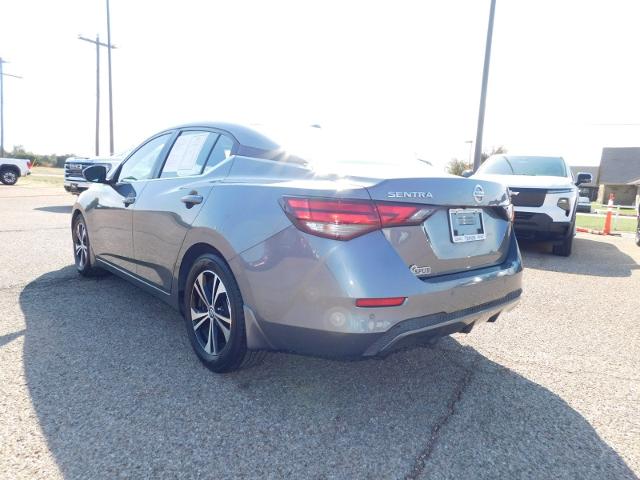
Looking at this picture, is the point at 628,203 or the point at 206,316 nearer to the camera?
the point at 206,316

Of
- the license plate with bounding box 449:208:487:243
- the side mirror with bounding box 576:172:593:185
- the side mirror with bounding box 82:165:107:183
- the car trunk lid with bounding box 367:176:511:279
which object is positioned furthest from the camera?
the side mirror with bounding box 576:172:593:185

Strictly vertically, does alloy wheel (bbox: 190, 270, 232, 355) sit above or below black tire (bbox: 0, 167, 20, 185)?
above

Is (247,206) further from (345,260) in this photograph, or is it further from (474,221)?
(474,221)

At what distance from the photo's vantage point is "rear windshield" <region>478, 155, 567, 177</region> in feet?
27.4

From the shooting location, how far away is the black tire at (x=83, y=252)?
15.7 feet

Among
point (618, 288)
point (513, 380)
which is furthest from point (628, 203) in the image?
point (513, 380)

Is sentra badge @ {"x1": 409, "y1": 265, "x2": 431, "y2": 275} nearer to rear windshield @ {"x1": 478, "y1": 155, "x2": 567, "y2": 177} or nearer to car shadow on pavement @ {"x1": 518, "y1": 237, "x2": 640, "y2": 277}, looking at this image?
car shadow on pavement @ {"x1": 518, "y1": 237, "x2": 640, "y2": 277}

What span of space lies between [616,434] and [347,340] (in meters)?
1.48

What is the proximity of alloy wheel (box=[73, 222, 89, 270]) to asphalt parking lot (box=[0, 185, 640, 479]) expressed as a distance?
34.9 inches

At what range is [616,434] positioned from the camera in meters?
2.31

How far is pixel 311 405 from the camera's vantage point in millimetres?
2494

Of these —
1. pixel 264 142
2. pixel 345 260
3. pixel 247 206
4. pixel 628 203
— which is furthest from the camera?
pixel 628 203

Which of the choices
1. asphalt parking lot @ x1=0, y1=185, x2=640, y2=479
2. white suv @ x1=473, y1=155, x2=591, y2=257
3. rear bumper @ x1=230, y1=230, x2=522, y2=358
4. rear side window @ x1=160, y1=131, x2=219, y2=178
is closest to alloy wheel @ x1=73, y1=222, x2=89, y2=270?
asphalt parking lot @ x1=0, y1=185, x2=640, y2=479

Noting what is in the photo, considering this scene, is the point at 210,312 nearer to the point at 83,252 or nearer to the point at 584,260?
the point at 83,252
